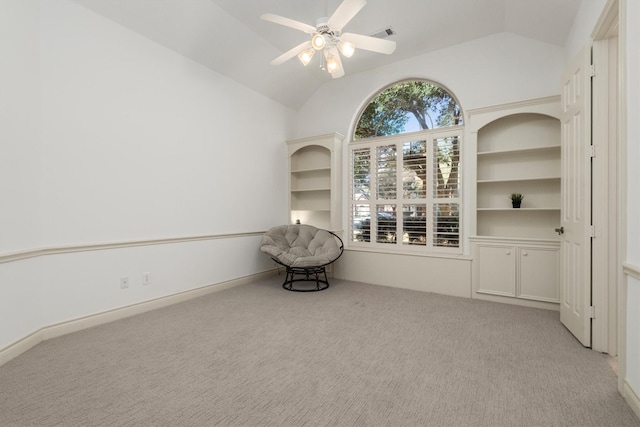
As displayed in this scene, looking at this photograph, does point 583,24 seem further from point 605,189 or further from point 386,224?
point 386,224

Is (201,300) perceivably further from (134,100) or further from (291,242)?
(134,100)

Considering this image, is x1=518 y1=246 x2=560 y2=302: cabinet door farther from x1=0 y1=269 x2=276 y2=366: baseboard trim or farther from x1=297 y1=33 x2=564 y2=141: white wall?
x1=0 y1=269 x2=276 y2=366: baseboard trim

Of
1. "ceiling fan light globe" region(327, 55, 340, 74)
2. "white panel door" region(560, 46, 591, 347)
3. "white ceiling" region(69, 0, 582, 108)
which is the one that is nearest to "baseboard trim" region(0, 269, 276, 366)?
"white ceiling" region(69, 0, 582, 108)

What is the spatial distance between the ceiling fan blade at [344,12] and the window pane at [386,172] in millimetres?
2149

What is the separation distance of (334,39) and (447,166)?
7.27 ft

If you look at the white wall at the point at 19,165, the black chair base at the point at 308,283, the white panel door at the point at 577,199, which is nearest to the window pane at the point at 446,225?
the white panel door at the point at 577,199

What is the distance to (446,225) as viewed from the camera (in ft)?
12.9

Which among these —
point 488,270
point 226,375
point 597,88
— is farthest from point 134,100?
point 488,270

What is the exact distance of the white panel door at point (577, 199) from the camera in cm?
232

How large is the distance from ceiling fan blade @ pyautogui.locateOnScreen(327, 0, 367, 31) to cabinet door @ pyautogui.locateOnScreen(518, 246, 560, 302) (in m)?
2.95

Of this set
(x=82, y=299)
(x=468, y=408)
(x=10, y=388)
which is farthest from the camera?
(x=82, y=299)

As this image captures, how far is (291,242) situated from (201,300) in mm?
1494

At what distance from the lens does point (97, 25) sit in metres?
2.76

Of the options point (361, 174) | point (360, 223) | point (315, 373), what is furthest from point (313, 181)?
point (315, 373)
